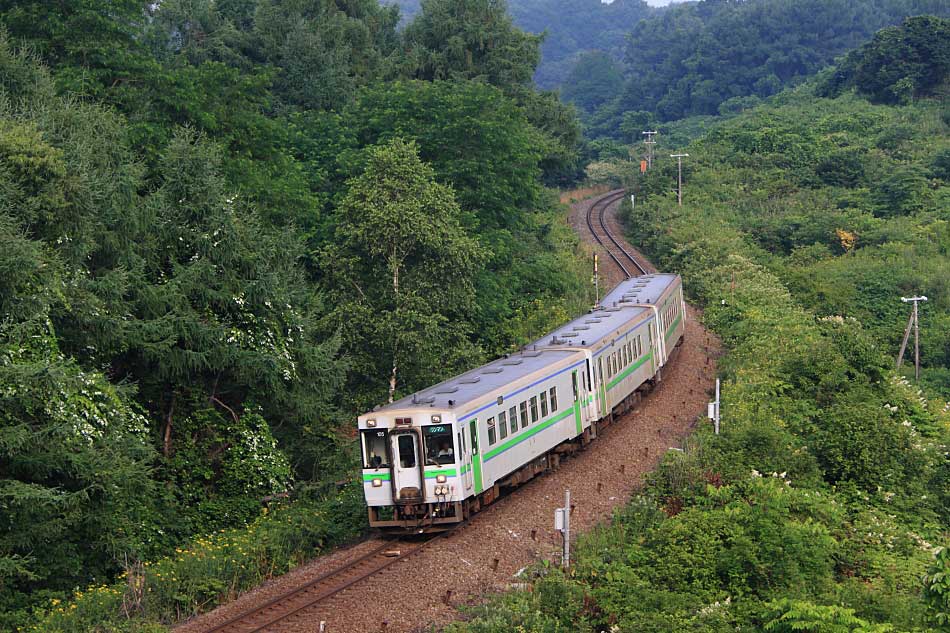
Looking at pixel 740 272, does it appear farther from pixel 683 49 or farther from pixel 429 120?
pixel 683 49

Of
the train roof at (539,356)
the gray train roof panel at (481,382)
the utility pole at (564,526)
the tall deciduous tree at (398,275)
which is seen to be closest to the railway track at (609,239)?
the train roof at (539,356)

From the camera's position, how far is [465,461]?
1772 centimetres

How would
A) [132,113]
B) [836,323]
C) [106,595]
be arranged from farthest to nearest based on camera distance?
1. [836,323]
2. [132,113]
3. [106,595]

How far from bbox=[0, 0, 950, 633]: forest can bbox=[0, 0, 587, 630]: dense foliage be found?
0.08m

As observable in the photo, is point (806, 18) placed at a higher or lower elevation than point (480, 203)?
higher

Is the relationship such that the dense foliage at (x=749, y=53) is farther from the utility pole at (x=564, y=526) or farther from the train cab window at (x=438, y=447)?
the utility pole at (x=564, y=526)

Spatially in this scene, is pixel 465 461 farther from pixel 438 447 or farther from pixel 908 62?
pixel 908 62

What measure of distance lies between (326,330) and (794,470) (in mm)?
13538

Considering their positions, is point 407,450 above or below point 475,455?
above

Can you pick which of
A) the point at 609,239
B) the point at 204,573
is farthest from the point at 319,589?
the point at 609,239

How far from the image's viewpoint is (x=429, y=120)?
125 feet

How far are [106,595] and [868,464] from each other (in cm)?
1473

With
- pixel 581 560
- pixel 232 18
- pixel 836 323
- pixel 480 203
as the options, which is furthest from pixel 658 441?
pixel 232 18

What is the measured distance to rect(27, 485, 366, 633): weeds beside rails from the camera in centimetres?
1446
